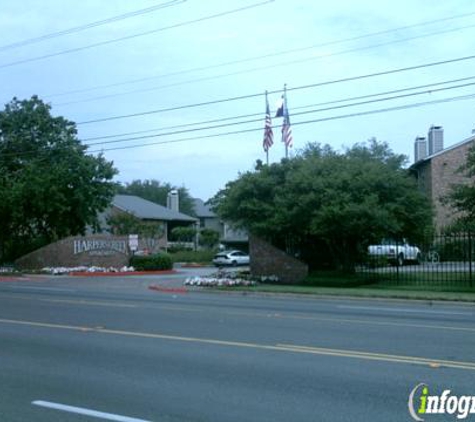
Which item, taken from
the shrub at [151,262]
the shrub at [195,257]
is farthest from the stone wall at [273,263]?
the shrub at [195,257]

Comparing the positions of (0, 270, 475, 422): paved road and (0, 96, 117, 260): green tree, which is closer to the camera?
(0, 270, 475, 422): paved road

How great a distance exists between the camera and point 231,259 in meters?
48.0

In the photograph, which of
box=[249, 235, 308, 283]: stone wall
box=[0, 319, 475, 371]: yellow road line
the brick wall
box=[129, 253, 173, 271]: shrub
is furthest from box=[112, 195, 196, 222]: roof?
box=[0, 319, 475, 371]: yellow road line

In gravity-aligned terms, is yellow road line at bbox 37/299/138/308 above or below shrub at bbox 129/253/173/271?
below

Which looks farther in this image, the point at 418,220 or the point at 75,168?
the point at 75,168

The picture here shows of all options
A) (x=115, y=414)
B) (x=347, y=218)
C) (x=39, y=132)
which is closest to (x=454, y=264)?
(x=347, y=218)

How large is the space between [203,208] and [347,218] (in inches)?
2631

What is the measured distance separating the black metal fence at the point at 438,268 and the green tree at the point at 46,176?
20.6 m

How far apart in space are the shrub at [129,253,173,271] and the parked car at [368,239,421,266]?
1290 cm

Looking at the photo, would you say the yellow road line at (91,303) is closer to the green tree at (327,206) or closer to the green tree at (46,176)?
the green tree at (327,206)

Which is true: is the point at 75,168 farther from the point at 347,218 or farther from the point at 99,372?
the point at 99,372

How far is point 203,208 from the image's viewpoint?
3575 inches

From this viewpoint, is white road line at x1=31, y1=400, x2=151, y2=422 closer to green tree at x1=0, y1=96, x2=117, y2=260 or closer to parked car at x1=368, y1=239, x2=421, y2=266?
parked car at x1=368, y1=239, x2=421, y2=266

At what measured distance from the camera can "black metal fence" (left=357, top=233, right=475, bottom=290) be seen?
81.4 feet
